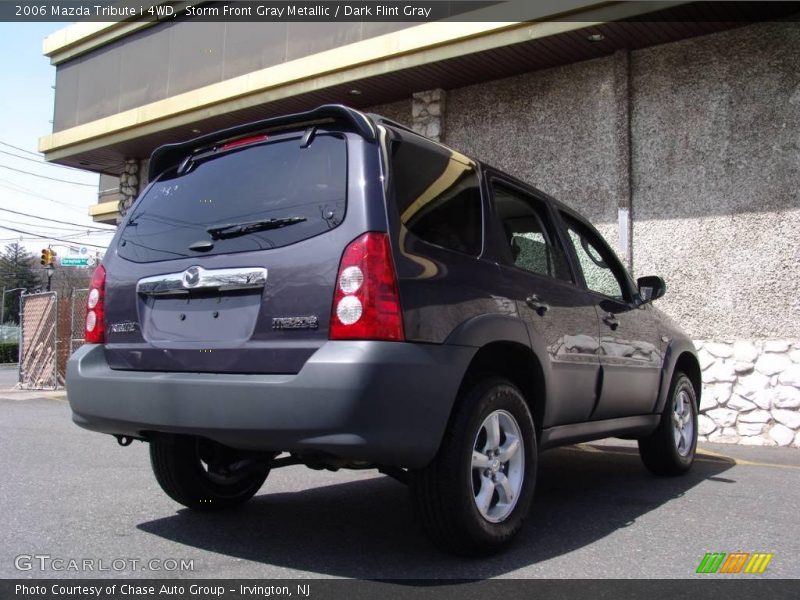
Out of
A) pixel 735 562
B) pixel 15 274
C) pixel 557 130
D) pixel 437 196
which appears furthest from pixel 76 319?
pixel 15 274

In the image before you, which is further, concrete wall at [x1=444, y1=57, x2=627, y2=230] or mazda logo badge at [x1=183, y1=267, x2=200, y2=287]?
concrete wall at [x1=444, y1=57, x2=627, y2=230]

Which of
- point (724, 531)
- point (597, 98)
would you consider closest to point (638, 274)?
point (597, 98)

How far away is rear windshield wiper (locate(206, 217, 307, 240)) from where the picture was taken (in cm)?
309

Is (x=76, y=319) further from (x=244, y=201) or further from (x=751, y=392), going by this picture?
(x=244, y=201)

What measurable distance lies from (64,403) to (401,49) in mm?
7103

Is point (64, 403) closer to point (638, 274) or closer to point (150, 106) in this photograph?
point (150, 106)

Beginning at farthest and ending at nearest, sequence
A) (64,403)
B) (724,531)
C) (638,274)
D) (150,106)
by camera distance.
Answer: (150,106) < (64,403) < (638,274) < (724,531)

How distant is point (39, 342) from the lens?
1410 cm

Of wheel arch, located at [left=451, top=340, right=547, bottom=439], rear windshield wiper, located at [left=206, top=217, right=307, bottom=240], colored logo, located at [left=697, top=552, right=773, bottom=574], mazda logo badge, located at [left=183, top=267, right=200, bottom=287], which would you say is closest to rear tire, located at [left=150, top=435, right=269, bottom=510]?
mazda logo badge, located at [left=183, top=267, right=200, bottom=287]

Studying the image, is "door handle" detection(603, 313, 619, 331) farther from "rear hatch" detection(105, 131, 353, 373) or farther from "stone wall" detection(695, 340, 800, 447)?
"stone wall" detection(695, 340, 800, 447)

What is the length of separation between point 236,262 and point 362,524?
1.72m

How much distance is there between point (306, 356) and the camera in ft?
9.41

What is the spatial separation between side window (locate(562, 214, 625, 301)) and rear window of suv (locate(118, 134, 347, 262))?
2.10 metres

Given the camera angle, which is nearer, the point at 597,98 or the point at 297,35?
the point at 597,98
